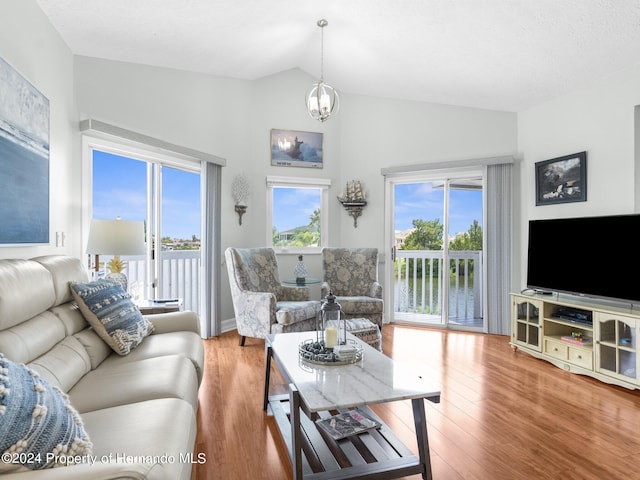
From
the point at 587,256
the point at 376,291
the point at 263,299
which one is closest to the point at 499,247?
the point at 587,256

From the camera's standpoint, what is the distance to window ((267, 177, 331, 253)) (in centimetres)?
513

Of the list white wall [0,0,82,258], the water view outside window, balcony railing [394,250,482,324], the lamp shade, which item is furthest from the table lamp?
balcony railing [394,250,482,324]

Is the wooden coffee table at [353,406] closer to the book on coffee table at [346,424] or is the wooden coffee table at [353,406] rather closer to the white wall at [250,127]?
the book on coffee table at [346,424]

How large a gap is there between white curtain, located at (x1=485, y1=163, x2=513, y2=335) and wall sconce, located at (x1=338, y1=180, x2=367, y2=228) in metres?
1.57

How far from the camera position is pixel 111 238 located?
2.84 meters

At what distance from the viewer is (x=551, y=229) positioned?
3.72 m

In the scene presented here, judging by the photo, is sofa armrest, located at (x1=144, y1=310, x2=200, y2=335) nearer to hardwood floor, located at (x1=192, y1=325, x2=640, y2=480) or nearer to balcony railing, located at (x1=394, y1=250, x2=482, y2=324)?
hardwood floor, located at (x1=192, y1=325, x2=640, y2=480)

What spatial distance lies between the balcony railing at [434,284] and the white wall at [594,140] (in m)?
0.68

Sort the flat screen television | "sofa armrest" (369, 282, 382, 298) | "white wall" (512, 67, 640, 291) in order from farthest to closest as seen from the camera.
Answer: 1. "sofa armrest" (369, 282, 382, 298)
2. "white wall" (512, 67, 640, 291)
3. the flat screen television

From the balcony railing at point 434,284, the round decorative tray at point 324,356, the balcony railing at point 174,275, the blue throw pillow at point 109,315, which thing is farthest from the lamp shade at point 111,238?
the balcony railing at point 434,284

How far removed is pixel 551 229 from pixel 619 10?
1799mm

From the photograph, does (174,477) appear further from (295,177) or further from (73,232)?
(295,177)

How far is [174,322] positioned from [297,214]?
9.16 feet

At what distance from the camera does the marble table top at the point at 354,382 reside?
5.29 ft
